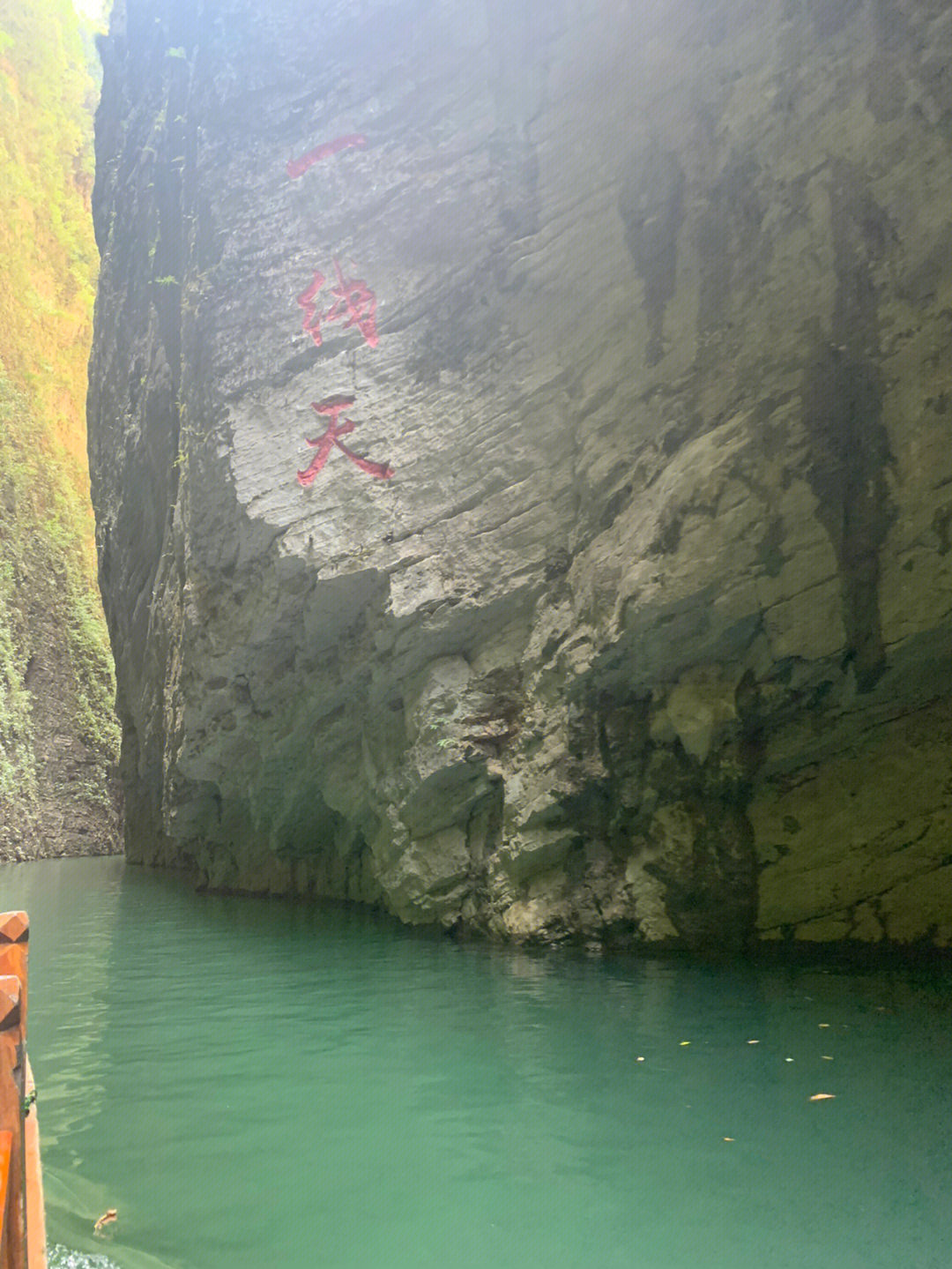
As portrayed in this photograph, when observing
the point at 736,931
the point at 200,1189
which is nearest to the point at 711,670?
the point at 736,931

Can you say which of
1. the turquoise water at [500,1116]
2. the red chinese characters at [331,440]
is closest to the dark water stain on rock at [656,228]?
the red chinese characters at [331,440]

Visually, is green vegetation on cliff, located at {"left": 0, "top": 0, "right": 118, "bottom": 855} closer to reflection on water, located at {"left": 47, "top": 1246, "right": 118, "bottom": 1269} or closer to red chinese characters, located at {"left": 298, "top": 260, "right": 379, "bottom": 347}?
red chinese characters, located at {"left": 298, "top": 260, "right": 379, "bottom": 347}

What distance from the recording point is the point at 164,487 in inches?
505

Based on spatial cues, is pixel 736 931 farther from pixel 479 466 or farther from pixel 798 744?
pixel 479 466

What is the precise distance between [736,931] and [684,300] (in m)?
4.28

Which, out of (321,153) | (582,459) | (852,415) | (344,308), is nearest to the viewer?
(852,415)

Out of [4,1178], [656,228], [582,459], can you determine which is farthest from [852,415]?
[4,1178]

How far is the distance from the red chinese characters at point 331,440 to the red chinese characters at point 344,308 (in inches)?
23.0

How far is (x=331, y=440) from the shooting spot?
324 inches

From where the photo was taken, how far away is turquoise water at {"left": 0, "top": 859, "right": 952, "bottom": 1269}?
2674mm

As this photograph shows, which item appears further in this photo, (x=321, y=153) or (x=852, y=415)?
(x=321, y=153)

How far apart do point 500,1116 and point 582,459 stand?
4.83m

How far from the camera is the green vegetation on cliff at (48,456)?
2219 centimetres

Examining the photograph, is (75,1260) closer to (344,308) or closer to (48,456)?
(344,308)
